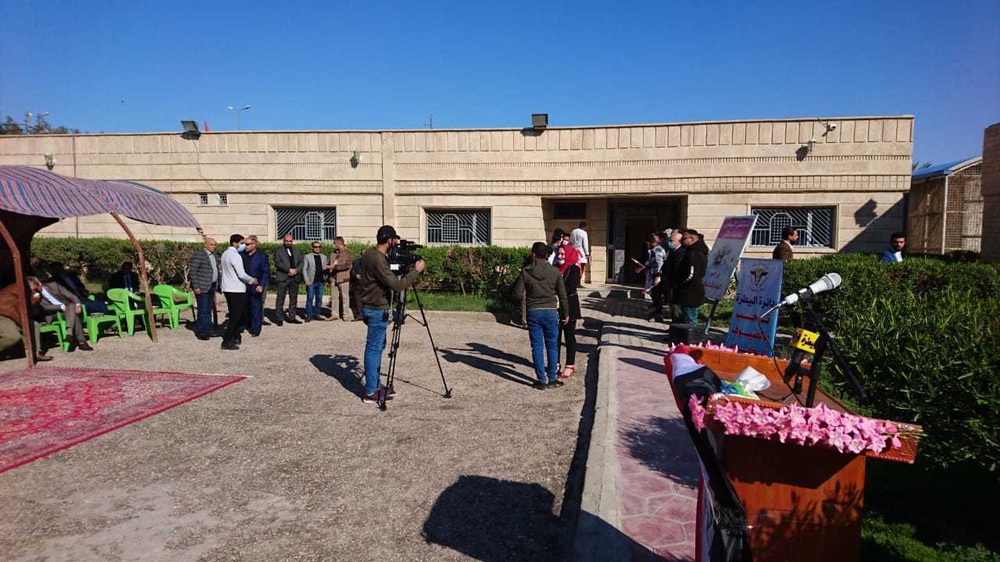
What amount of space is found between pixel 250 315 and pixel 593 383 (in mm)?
6890

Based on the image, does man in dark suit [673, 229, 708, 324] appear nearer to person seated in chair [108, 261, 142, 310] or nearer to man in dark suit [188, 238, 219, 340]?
man in dark suit [188, 238, 219, 340]

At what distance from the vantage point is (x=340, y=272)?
12.3 meters

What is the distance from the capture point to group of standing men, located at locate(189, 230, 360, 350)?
365 inches

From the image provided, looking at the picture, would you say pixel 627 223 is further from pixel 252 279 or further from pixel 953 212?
pixel 252 279

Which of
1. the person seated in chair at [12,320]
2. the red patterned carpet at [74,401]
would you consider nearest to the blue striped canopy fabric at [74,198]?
the person seated in chair at [12,320]

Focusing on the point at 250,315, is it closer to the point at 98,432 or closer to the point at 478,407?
the point at 98,432

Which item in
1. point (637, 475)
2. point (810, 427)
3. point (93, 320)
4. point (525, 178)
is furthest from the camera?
point (525, 178)

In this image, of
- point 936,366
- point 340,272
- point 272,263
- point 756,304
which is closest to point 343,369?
point 340,272

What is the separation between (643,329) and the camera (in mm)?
10797

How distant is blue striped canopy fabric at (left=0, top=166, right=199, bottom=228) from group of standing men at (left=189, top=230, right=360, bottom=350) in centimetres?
121

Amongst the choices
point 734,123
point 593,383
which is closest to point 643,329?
point 593,383

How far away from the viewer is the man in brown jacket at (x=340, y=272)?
12133 millimetres

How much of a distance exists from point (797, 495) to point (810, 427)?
31 cm

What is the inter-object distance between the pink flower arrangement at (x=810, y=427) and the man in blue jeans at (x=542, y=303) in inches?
197
